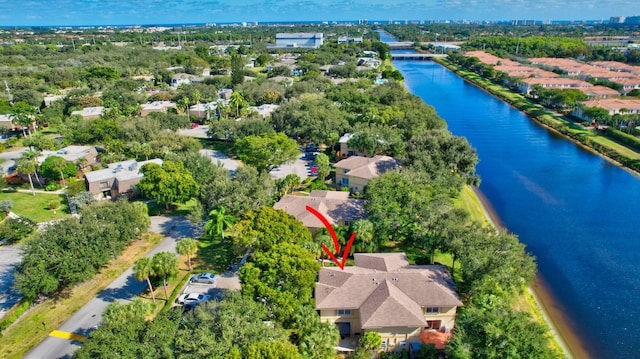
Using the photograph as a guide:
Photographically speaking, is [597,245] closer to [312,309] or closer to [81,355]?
[312,309]

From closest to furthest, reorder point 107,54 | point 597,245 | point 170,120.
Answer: point 597,245, point 170,120, point 107,54

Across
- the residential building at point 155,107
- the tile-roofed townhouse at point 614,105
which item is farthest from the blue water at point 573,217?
the residential building at point 155,107

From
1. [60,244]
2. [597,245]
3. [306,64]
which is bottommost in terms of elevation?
[597,245]

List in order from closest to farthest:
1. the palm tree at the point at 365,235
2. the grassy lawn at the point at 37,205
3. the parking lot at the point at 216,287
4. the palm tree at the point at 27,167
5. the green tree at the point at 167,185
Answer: the parking lot at the point at 216,287
the palm tree at the point at 365,235
the green tree at the point at 167,185
the grassy lawn at the point at 37,205
the palm tree at the point at 27,167

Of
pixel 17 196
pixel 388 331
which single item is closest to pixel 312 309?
pixel 388 331

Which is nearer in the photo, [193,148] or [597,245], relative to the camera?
[597,245]

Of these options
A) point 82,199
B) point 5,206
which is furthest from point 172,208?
point 5,206

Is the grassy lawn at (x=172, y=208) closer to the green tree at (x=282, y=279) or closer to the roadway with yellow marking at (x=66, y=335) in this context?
the roadway with yellow marking at (x=66, y=335)
